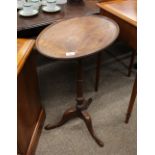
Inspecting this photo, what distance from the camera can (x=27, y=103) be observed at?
1.35 metres

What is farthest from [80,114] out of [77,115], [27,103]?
[27,103]

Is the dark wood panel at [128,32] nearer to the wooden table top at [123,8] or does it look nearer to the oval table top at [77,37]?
the wooden table top at [123,8]

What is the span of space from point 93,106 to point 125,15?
773 mm

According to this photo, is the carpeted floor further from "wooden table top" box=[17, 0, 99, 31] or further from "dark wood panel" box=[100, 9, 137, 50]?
"wooden table top" box=[17, 0, 99, 31]

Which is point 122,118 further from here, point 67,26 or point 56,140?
point 67,26

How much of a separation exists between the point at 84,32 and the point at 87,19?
0.67ft

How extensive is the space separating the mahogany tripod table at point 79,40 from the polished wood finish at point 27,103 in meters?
0.10

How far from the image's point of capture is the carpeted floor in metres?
1.52

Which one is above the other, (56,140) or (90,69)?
(90,69)

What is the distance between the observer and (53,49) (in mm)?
1196

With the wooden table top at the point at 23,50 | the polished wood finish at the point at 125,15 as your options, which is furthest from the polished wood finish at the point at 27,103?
the polished wood finish at the point at 125,15

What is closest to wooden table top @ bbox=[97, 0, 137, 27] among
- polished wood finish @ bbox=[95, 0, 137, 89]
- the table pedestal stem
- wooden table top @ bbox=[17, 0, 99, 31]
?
polished wood finish @ bbox=[95, 0, 137, 89]

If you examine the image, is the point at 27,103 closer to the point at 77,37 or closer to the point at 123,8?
the point at 77,37
